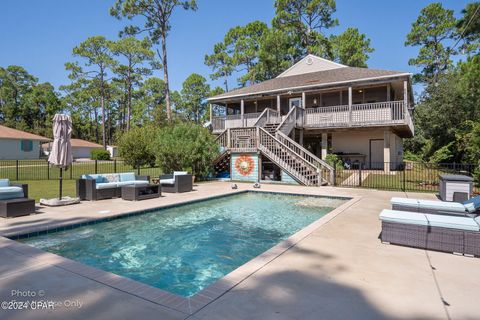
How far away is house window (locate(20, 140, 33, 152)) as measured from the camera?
1371 inches

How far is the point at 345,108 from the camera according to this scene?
18.7 metres

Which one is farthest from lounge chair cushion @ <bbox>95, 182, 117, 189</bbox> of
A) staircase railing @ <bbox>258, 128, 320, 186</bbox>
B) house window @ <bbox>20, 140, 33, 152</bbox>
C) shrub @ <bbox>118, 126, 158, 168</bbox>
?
house window @ <bbox>20, 140, 33, 152</bbox>

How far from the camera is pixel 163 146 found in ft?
49.6

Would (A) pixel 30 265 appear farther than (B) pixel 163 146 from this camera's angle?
No

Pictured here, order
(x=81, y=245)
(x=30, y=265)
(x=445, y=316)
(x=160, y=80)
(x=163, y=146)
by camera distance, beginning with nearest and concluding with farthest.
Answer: (x=445, y=316)
(x=30, y=265)
(x=81, y=245)
(x=163, y=146)
(x=160, y=80)

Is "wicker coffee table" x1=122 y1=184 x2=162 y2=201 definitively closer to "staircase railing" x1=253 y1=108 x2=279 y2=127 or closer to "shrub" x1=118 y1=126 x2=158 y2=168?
"staircase railing" x1=253 y1=108 x2=279 y2=127

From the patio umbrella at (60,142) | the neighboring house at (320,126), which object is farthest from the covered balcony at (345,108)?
the patio umbrella at (60,142)

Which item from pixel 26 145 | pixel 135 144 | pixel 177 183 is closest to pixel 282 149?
pixel 177 183

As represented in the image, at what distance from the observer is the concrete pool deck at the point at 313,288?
2.70 metres

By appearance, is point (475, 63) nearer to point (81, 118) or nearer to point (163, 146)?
point (163, 146)

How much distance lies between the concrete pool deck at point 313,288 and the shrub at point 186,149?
10043 millimetres

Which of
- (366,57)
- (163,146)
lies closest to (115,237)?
(163,146)

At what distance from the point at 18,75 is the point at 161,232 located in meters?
64.2

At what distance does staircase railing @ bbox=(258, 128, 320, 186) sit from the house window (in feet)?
112
